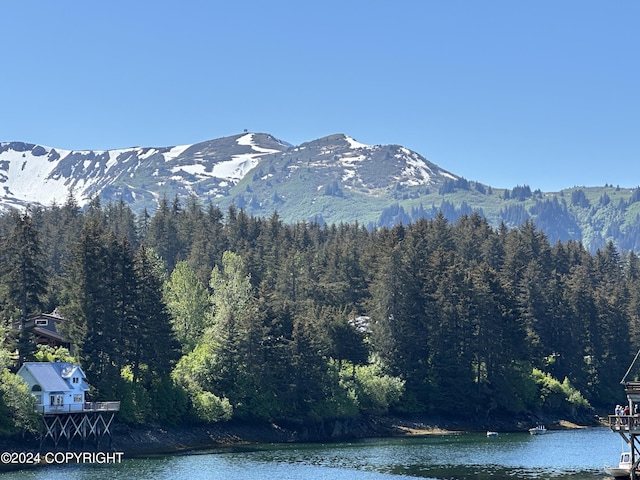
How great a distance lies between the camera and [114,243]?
372 feet

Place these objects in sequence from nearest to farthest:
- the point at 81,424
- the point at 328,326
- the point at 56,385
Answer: the point at 56,385, the point at 81,424, the point at 328,326

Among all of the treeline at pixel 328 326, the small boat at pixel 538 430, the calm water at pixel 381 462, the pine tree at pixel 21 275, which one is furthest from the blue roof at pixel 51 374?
the small boat at pixel 538 430

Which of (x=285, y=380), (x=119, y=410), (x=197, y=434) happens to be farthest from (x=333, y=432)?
(x=119, y=410)

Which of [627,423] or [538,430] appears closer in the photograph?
[627,423]

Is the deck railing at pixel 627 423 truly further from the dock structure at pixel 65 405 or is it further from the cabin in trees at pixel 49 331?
the cabin in trees at pixel 49 331

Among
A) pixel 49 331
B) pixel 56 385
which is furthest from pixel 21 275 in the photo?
pixel 49 331

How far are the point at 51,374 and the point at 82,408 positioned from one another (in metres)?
3.99

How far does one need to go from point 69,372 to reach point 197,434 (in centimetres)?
1502

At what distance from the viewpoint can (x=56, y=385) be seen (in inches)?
3949

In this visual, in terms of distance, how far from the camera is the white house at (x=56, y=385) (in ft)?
326

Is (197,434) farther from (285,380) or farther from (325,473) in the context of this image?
(325,473)

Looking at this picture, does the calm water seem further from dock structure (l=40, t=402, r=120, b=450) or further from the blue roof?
the blue roof

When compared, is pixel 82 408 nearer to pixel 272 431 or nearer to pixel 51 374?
pixel 51 374

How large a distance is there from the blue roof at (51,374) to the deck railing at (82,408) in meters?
1.45
